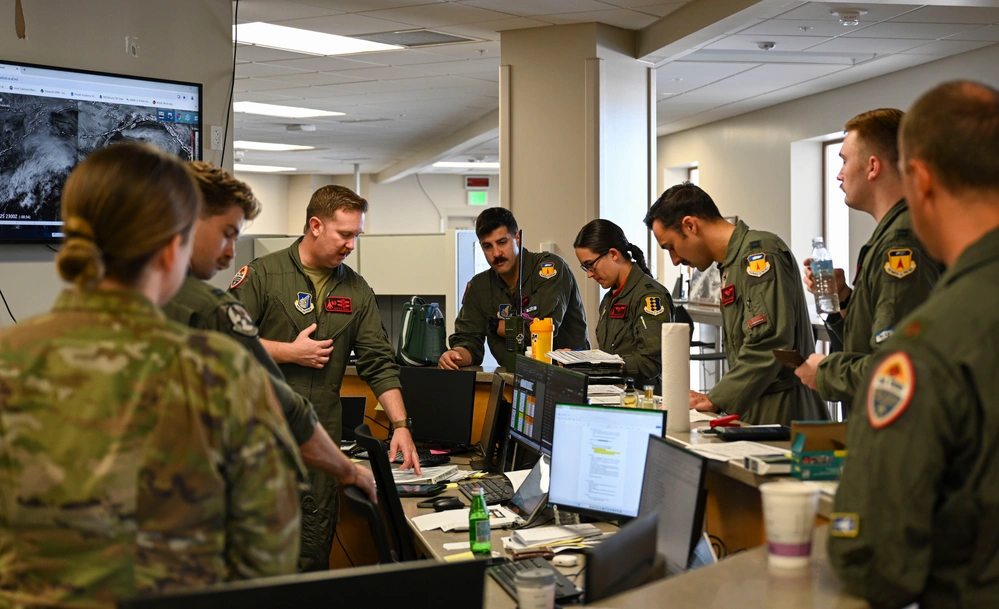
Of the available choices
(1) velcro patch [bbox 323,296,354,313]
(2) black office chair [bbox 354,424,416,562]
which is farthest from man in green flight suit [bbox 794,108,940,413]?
(1) velcro patch [bbox 323,296,354,313]

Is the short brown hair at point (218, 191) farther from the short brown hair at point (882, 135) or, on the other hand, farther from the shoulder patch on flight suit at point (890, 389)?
the short brown hair at point (882, 135)

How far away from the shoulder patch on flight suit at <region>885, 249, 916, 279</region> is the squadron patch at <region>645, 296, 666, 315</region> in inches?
66.7

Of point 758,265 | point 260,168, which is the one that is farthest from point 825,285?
point 260,168

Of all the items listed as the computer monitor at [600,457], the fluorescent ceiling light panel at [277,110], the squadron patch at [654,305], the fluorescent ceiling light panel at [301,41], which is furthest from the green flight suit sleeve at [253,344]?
the fluorescent ceiling light panel at [277,110]

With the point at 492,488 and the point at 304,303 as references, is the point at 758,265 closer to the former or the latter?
the point at 492,488

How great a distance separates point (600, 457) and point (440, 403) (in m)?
1.53

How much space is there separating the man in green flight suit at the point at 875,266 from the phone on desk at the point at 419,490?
4.32 ft

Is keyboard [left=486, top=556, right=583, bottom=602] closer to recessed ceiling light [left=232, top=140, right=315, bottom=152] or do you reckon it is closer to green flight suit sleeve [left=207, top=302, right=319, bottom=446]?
green flight suit sleeve [left=207, top=302, right=319, bottom=446]

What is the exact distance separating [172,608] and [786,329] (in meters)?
2.39

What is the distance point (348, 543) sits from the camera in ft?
12.5

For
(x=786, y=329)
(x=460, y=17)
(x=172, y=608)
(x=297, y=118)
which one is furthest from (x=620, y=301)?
(x=297, y=118)

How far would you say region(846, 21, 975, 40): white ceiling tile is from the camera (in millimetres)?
5895

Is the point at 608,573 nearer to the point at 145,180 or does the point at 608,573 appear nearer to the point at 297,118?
the point at 145,180

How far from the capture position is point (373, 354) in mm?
3422
